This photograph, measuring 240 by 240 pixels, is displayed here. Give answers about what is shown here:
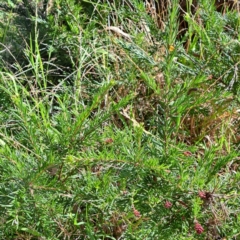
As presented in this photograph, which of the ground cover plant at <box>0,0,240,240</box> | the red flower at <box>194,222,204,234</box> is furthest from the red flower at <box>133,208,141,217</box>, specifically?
the red flower at <box>194,222,204,234</box>

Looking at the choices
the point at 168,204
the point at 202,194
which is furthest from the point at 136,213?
the point at 202,194

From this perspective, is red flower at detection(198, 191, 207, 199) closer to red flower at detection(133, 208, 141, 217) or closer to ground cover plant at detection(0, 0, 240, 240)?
ground cover plant at detection(0, 0, 240, 240)

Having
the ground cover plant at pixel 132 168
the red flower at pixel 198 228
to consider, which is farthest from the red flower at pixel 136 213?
the red flower at pixel 198 228

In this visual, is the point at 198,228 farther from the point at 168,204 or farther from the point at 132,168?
the point at 132,168

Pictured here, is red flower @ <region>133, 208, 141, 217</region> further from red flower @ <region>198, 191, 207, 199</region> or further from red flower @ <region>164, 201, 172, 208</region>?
red flower @ <region>198, 191, 207, 199</region>

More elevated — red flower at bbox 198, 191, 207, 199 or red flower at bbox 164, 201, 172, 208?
red flower at bbox 198, 191, 207, 199

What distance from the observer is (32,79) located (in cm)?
218

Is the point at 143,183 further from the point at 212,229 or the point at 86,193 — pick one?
the point at 212,229

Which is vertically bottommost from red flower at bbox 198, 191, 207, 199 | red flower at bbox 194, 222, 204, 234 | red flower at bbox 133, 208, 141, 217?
red flower at bbox 194, 222, 204, 234

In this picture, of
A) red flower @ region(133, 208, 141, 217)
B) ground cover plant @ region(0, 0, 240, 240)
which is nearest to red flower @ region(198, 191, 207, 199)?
ground cover plant @ region(0, 0, 240, 240)

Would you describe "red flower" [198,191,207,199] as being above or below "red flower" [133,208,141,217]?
above

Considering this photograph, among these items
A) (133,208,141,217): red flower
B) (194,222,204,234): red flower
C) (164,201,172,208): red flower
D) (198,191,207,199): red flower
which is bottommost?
(194,222,204,234): red flower

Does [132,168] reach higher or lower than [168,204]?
higher

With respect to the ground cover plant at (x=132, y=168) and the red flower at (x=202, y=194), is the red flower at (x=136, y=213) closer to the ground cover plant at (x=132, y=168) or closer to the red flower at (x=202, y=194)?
the ground cover plant at (x=132, y=168)
